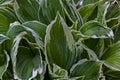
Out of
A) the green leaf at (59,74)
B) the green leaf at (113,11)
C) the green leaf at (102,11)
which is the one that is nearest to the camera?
the green leaf at (59,74)

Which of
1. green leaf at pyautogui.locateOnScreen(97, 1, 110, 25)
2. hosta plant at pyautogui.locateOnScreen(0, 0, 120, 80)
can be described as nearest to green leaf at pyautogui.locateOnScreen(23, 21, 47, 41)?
hosta plant at pyautogui.locateOnScreen(0, 0, 120, 80)

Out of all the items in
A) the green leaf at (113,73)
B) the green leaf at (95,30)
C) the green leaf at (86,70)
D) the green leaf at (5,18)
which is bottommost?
the green leaf at (113,73)

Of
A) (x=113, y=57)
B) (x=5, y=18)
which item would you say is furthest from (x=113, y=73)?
(x=5, y=18)

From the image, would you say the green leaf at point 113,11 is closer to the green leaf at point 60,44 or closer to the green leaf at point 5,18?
the green leaf at point 60,44

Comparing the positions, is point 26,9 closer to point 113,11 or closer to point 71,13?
point 71,13

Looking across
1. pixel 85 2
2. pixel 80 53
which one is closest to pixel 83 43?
pixel 80 53

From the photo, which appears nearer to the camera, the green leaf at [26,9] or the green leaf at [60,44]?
the green leaf at [60,44]

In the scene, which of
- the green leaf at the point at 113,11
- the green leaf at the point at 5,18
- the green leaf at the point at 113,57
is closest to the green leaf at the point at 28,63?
the green leaf at the point at 5,18
